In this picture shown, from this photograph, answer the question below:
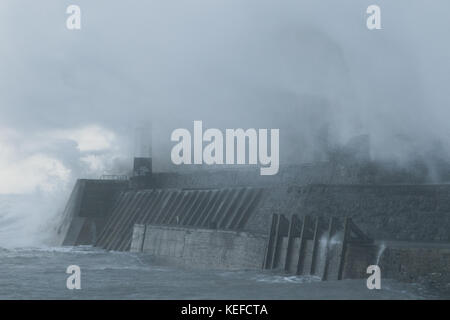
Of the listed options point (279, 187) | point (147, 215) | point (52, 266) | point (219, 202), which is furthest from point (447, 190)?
point (147, 215)

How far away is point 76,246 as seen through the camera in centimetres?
4150

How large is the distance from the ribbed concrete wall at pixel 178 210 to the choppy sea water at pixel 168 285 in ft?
9.66

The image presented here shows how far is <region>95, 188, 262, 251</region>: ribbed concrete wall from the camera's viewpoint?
28623mm

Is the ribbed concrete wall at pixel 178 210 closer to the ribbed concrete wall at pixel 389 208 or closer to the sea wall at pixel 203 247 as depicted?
the sea wall at pixel 203 247

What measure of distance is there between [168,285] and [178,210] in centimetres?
1374

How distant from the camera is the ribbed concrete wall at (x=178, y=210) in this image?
28.6 metres

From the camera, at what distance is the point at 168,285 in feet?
67.9

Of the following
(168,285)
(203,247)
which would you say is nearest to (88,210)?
(203,247)

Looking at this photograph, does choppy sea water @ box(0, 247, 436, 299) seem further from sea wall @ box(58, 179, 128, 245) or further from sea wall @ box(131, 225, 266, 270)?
sea wall @ box(58, 179, 128, 245)

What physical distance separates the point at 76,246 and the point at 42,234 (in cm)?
866

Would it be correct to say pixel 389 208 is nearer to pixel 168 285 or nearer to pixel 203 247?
pixel 168 285

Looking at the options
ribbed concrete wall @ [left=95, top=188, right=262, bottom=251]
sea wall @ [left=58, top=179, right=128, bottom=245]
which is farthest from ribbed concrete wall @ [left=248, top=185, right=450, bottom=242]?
sea wall @ [left=58, top=179, right=128, bottom=245]

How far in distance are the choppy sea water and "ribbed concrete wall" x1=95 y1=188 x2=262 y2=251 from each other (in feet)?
9.66
